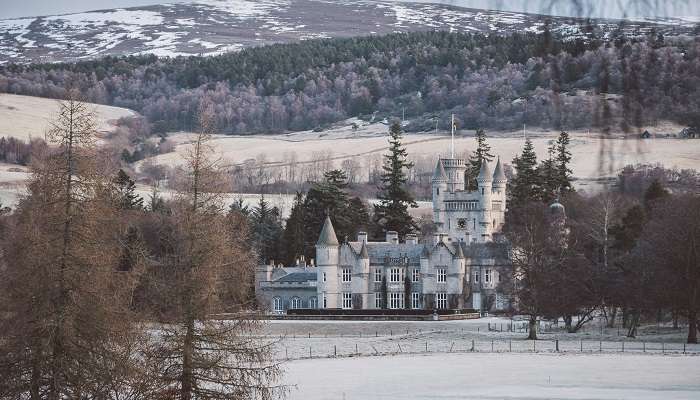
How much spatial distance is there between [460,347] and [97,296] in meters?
33.4

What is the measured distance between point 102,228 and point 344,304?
202ft

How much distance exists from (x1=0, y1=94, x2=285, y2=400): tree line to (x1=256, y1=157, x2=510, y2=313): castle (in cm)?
5788

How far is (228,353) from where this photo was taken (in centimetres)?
3925

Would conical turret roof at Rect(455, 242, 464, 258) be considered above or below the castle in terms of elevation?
above

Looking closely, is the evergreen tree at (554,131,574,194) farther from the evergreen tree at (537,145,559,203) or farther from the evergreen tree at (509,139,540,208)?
the evergreen tree at (509,139,540,208)

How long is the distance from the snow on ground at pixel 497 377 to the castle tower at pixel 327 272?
34.5m

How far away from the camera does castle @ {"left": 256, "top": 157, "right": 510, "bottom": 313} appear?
315ft

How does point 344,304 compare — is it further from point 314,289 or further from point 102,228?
point 102,228

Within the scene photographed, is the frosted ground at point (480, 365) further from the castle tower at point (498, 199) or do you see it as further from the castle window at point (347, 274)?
the castle tower at point (498, 199)

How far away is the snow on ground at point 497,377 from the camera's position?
152 ft

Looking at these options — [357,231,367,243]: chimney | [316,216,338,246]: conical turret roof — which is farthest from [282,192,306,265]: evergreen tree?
[316,216,338,246]: conical turret roof

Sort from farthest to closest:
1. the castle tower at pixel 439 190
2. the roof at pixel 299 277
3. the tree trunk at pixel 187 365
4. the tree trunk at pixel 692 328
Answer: the castle tower at pixel 439 190 → the roof at pixel 299 277 → the tree trunk at pixel 692 328 → the tree trunk at pixel 187 365

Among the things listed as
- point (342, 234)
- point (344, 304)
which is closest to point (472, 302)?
point (344, 304)

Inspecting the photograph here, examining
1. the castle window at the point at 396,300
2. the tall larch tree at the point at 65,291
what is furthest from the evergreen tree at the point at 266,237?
the tall larch tree at the point at 65,291
